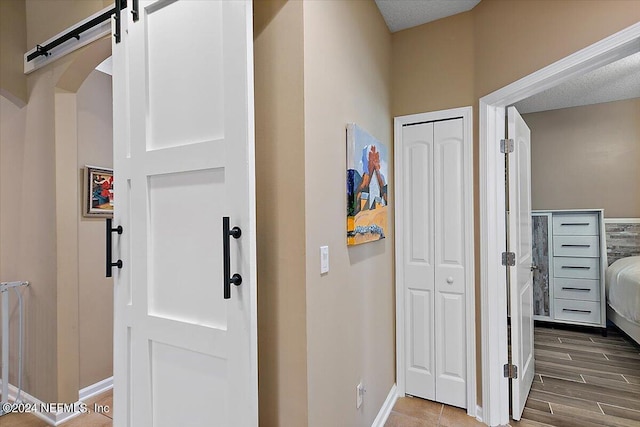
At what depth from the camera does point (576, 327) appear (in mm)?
4078

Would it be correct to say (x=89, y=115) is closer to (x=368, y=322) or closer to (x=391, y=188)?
(x=391, y=188)

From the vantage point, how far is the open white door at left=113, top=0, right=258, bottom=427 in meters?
1.21

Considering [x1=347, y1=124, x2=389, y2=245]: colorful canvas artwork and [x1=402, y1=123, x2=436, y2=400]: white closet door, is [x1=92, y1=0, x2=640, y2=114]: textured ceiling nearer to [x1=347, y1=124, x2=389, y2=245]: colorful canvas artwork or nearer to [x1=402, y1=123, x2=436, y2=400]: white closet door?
[x1=402, y1=123, x2=436, y2=400]: white closet door

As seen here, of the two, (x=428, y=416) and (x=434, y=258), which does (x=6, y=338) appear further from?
(x=434, y=258)

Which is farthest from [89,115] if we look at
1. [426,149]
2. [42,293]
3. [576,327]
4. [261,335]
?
[576,327]

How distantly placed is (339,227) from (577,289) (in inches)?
154

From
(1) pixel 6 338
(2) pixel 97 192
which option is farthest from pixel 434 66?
(1) pixel 6 338

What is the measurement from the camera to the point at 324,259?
1.50 metres

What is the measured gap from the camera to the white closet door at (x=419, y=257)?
253 centimetres

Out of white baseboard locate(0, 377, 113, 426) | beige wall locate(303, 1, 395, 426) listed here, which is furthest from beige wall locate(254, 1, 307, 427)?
white baseboard locate(0, 377, 113, 426)

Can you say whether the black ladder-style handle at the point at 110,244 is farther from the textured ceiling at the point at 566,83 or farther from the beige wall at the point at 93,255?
the textured ceiling at the point at 566,83

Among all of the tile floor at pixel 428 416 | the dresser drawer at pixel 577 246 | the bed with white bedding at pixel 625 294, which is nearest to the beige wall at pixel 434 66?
the tile floor at pixel 428 416

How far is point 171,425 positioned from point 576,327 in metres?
4.58

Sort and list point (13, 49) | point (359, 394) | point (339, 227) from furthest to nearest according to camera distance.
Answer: point (13, 49), point (359, 394), point (339, 227)
